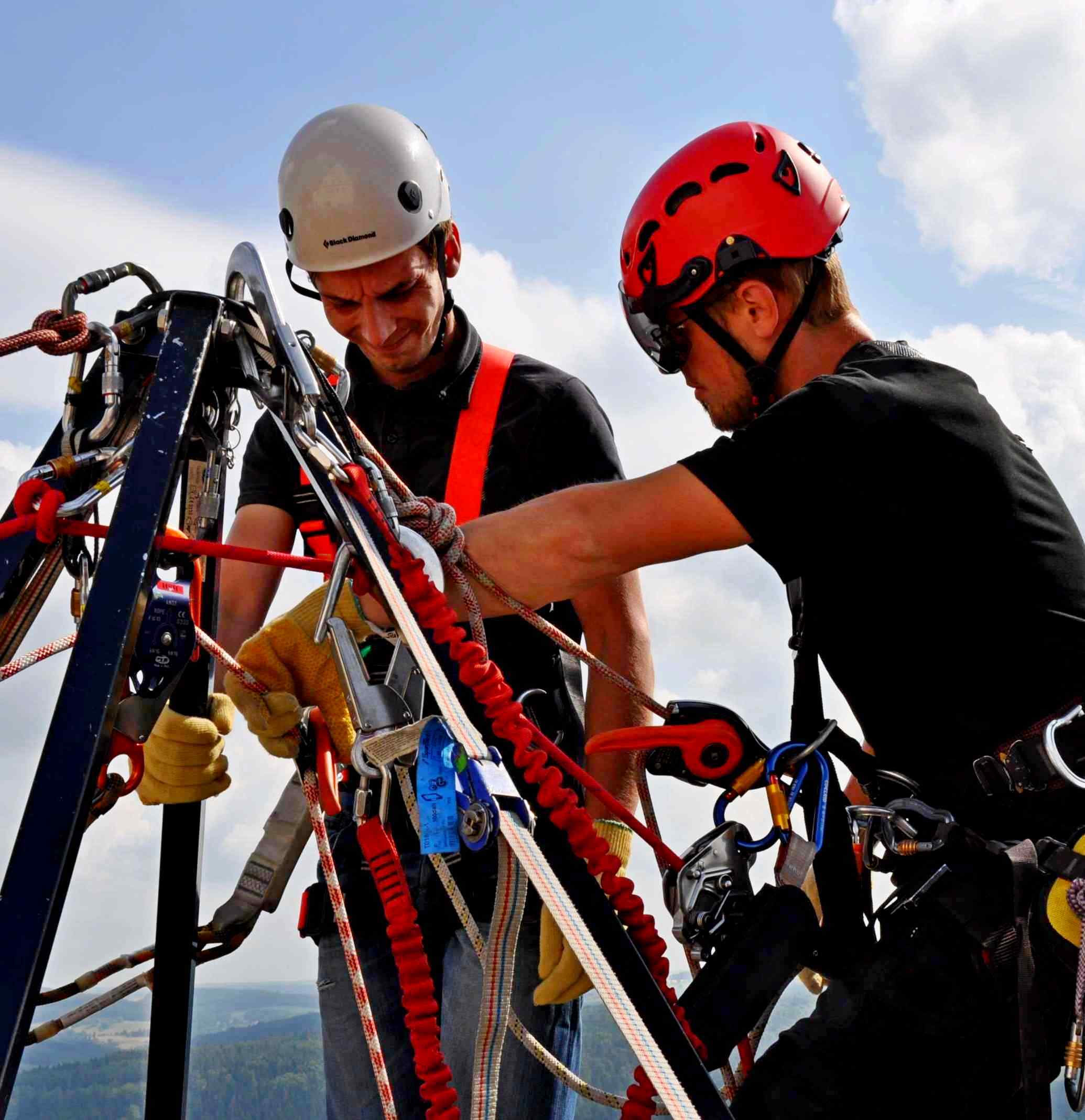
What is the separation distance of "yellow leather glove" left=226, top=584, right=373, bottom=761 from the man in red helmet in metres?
0.36

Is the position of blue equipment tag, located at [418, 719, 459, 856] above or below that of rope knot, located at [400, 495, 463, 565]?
below

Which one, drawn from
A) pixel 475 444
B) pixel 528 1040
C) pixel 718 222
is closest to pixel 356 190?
pixel 475 444

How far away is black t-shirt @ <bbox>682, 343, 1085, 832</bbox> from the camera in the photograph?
7.72ft

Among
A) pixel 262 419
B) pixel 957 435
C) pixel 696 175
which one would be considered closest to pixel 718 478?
pixel 957 435

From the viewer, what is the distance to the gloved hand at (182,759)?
104 inches

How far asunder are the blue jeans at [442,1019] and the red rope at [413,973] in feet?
2.36

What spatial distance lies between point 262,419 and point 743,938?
86.4 inches

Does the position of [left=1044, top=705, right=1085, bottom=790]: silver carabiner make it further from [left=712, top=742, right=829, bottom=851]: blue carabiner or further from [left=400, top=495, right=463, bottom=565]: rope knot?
[left=400, top=495, right=463, bottom=565]: rope knot

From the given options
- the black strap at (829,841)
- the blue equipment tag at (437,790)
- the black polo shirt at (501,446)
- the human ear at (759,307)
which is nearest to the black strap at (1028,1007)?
the black strap at (829,841)

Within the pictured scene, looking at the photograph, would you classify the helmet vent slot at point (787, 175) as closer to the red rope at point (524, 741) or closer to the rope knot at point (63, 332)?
the red rope at point (524, 741)

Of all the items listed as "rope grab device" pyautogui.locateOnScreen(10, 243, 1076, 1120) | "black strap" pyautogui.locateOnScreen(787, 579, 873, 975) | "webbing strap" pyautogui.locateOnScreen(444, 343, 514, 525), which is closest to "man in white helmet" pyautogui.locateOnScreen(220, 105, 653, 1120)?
"webbing strap" pyautogui.locateOnScreen(444, 343, 514, 525)

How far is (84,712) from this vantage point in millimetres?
1922

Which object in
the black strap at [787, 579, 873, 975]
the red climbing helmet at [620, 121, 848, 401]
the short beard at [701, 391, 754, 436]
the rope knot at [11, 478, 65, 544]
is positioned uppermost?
the red climbing helmet at [620, 121, 848, 401]

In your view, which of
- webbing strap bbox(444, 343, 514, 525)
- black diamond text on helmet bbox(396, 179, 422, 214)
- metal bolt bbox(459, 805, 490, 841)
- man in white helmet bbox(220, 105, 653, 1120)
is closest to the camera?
metal bolt bbox(459, 805, 490, 841)
